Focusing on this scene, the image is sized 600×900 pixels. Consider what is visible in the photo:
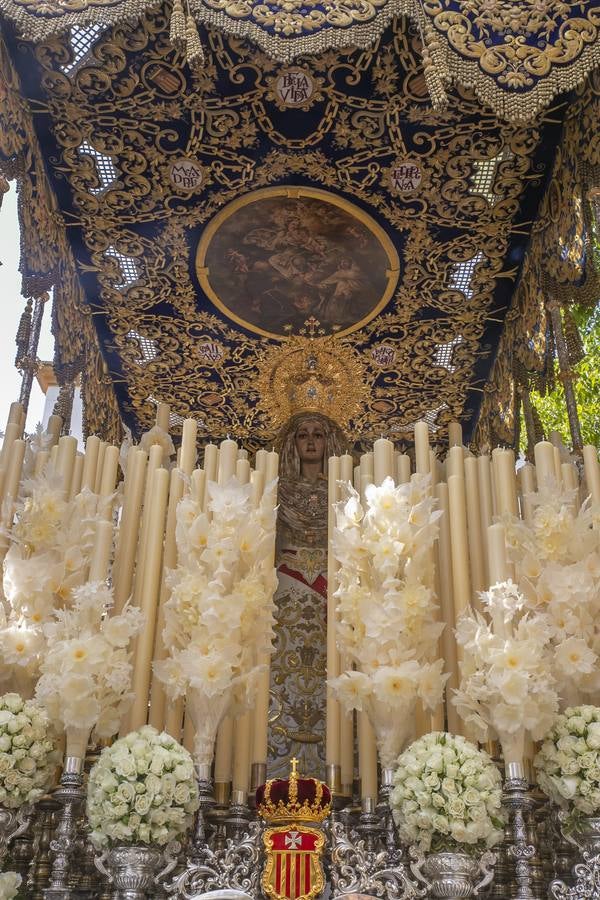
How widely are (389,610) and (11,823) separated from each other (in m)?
1.75

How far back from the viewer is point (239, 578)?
4078 mm

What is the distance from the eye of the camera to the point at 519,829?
334 centimetres

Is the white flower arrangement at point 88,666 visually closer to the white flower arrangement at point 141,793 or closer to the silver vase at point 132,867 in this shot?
the white flower arrangement at point 141,793

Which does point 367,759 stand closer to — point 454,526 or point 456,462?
point 454,526

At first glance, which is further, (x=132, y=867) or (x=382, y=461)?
(x=382, y=461)

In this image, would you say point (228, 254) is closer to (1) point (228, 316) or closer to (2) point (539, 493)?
(1) point (228, 316)

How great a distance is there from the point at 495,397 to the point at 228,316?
2.67 m

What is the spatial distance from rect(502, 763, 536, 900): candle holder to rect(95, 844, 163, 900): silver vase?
4.53 ft

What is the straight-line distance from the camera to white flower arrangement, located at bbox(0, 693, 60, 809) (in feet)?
10.8

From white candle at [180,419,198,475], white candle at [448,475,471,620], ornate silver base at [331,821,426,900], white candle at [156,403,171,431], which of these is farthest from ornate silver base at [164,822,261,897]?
white candle at [156,403,171,431]

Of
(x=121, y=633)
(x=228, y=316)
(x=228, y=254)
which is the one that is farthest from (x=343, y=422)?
(x=121, y=633)

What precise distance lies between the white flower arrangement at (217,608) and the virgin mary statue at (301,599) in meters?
0.60

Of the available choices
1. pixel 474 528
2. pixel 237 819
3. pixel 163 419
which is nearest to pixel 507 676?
pixel 474 528

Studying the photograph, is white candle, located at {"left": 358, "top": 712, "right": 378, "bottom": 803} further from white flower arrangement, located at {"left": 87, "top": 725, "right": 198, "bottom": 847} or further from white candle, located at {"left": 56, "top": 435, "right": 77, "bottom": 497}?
white candle, located at {"left": 56, "top": 435, "right": 77, "bottom": 497}
